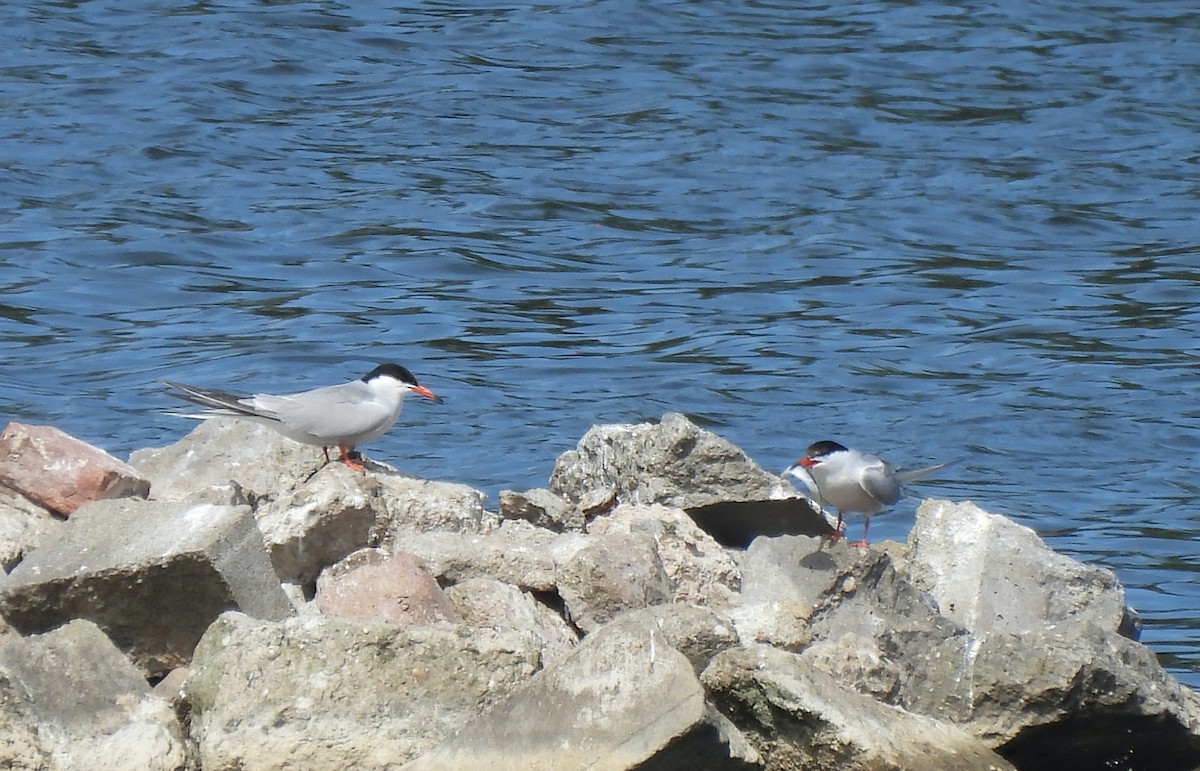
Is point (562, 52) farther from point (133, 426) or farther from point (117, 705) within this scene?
point (117, 705)

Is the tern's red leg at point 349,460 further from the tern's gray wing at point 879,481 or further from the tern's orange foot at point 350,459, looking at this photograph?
the tern's gray wing at point 879,481

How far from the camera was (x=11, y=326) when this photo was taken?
12.1 metres

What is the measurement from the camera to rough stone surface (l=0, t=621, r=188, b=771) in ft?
15.7

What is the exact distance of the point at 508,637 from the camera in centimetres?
516

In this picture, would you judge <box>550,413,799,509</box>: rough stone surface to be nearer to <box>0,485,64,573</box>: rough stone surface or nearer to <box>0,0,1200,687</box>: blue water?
<box>0,0,1200,687</box>: blue water

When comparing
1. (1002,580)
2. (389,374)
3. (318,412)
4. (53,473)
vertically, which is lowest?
(1002,580)

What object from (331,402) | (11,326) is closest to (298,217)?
(11,326)

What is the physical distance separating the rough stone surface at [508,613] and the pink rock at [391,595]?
7 centimetres

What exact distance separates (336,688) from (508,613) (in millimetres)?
752

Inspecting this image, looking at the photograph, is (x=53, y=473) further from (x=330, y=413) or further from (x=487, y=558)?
(x=487, y=558)

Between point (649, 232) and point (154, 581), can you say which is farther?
point (649, 232)

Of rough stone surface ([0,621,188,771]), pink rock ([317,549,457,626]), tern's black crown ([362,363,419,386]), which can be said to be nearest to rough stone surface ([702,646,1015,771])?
pink rock ([317,549,457,626])

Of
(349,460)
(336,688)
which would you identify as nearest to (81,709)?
(336,688)

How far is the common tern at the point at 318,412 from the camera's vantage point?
23.2ft
